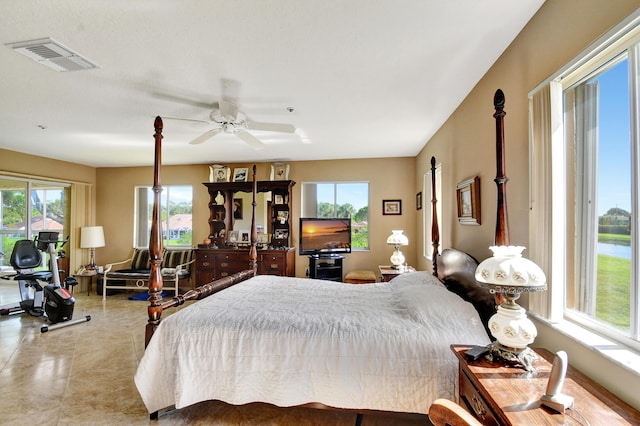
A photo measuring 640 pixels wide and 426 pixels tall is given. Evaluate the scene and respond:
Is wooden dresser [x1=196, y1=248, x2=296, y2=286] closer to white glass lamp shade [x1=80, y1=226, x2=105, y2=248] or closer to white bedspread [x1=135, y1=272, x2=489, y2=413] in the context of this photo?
white glass lamp shade [x1=80, y1=226, x2=105, y2=248]

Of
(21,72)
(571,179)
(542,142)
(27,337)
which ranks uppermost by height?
(21,72)

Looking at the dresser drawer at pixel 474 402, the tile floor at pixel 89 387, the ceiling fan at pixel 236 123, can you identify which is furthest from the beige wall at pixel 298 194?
the dresser drawer at pixel 474 402

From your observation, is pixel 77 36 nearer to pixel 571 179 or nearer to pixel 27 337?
pixel 571 179

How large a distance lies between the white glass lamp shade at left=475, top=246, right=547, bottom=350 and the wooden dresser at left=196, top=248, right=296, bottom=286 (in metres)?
4.12

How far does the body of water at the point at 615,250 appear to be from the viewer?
1.14m

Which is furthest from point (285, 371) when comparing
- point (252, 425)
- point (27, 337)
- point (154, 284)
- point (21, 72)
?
point (27, 337)

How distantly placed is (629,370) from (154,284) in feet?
8.36

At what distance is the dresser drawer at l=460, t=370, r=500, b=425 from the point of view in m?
1.11

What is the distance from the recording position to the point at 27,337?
11.6ft

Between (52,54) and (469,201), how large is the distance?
3.37m

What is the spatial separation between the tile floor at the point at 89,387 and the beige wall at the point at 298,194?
2.48 metres

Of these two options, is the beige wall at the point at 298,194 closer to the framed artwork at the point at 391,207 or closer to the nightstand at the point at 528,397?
the framed artwork at the point at 391,207

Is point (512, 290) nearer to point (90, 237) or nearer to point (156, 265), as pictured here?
point (156, 265)

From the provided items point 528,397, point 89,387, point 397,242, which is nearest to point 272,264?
point 397,242
